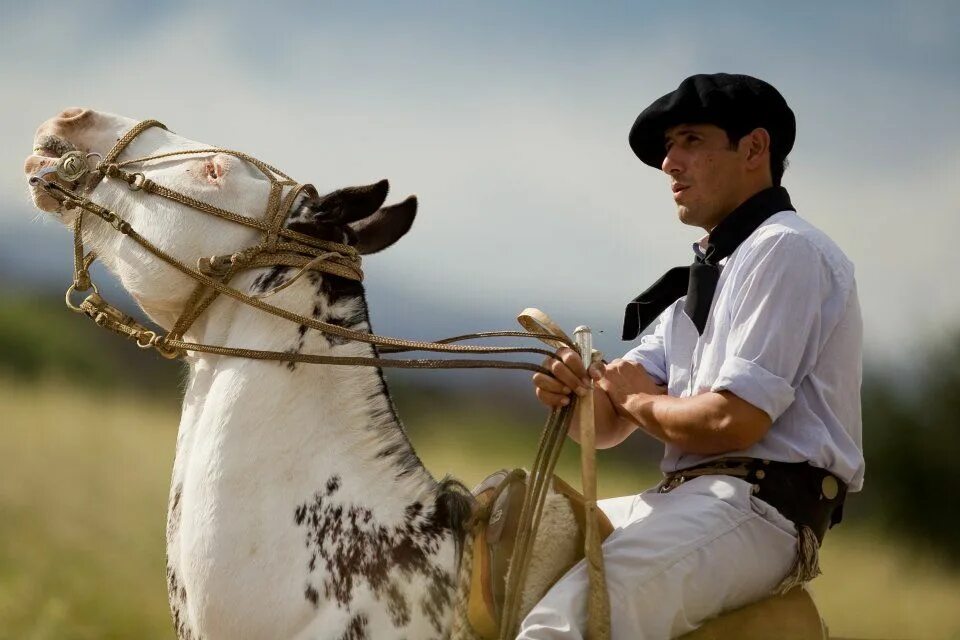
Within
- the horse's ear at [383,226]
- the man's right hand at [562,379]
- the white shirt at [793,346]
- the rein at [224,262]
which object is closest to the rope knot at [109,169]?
the rein at [224,262]

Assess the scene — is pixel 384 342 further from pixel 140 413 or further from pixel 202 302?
pixel 140 413

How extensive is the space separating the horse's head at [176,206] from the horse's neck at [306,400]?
149 mm

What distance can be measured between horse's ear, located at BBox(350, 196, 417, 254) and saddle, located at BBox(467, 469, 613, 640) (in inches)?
30.1

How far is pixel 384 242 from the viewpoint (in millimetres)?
2898

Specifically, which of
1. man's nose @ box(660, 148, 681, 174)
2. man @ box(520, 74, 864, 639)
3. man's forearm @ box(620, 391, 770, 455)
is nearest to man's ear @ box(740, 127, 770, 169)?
man @ box(520, 74, 864, 639)

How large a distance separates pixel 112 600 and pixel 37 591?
0.57 m

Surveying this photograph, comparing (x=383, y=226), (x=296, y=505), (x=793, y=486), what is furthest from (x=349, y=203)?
(x=793, y=486)

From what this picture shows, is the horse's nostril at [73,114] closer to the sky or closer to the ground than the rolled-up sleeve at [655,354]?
closer to the sky

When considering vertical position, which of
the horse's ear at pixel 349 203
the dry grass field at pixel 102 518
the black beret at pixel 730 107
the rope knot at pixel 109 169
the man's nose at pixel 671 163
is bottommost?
the dry grass field at pixel 102 518

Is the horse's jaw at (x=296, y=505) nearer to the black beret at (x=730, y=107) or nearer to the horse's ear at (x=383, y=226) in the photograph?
the horse's ear at (x=383, y=226)

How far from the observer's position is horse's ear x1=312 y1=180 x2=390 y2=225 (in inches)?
108

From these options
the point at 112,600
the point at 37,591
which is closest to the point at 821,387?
the point at 112,600

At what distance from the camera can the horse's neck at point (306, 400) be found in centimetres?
261

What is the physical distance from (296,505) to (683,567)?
102 centimetres
